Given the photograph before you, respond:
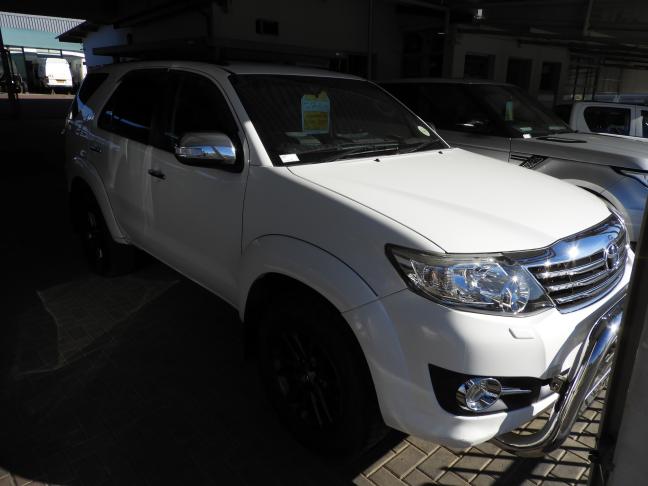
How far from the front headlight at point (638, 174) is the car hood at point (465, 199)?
2.20 m

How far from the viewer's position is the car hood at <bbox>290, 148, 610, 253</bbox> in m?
1.96

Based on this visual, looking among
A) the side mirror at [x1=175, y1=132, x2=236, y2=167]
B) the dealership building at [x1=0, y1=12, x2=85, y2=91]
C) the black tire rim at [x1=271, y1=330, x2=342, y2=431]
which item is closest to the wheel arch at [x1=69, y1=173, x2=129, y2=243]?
the side mirror at [x1=175, y1=132, x2=236, y2=167]

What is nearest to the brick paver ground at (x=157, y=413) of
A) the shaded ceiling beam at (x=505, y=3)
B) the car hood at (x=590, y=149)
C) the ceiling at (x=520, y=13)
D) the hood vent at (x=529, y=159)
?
the car hood at (x=590, y=149)

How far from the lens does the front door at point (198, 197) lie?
2674 mm

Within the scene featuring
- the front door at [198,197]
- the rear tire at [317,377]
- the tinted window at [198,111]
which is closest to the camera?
the rear tire at [317,377]

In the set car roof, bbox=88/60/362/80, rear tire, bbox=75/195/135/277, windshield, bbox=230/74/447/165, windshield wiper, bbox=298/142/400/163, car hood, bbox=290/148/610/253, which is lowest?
rear tire, bbox=75/195/135/277

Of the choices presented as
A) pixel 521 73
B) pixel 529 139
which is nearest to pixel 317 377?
pixel 529 139

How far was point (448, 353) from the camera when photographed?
1.77 m

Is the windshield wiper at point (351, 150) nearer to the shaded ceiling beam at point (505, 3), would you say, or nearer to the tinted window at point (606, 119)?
the tinted window at point (606, 119)

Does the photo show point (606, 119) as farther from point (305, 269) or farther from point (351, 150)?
point (305, 269)

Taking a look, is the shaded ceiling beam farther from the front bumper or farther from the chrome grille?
the front bumper

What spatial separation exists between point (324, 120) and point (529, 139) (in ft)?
10.1

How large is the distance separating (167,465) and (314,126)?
1984 millimetres

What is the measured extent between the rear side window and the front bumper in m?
3.50
